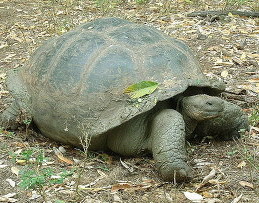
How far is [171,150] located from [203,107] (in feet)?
1.65

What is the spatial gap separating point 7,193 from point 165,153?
1211 mm

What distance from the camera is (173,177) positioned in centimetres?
341


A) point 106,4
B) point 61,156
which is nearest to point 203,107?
point 61,156

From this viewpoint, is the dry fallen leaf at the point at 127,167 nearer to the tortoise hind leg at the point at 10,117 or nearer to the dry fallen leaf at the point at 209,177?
the dry fallen leaf at the point at 209,177

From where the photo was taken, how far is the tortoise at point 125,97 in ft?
11.9

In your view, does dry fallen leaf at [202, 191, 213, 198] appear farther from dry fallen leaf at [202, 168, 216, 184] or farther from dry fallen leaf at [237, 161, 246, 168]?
dry fallen leaf at [237, 161, 246, 168]

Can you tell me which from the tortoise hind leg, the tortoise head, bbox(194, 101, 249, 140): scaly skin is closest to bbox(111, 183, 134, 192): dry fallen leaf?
the tortoise head

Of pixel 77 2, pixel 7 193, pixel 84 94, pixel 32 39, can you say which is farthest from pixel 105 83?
pixel 77 2

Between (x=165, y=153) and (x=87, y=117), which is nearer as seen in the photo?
(x=165, y=153)

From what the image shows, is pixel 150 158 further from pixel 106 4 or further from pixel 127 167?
pixel 106 4

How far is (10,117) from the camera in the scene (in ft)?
15.0

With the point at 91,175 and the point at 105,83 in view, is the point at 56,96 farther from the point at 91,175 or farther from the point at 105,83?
the point at 91,175

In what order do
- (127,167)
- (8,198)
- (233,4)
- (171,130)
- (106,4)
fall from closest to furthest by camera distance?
1. (8,198)
2. (171,130)
3. (127,167)
4. (233,4)
5. (106,4)

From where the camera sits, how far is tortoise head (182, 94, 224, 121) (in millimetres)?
3607
